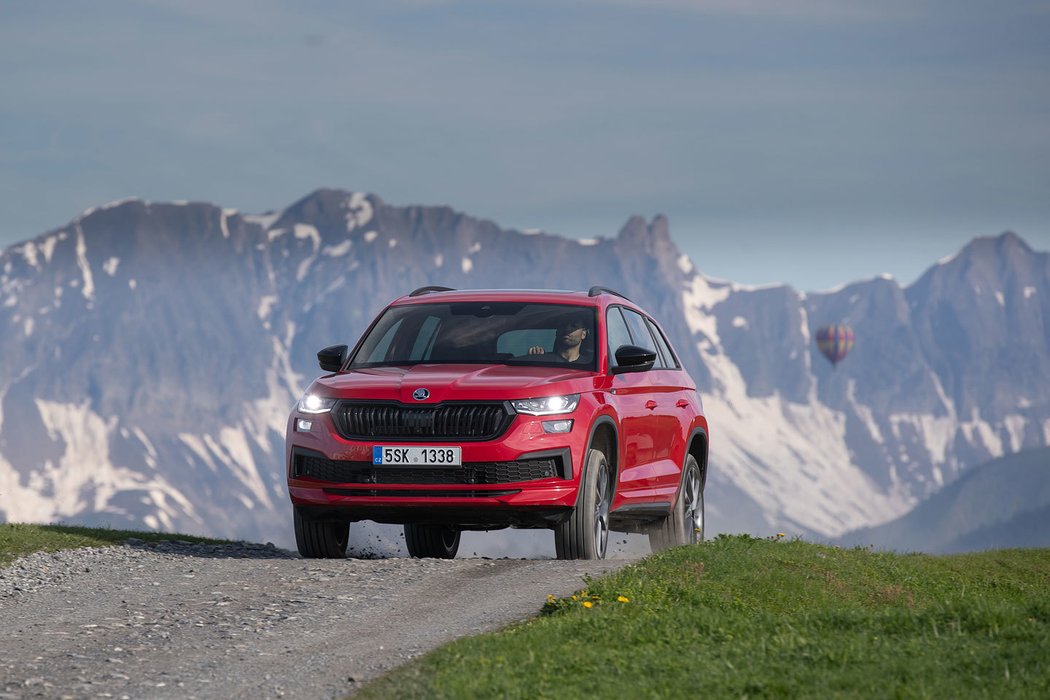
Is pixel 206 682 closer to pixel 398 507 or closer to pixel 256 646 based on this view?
pixel 256 646

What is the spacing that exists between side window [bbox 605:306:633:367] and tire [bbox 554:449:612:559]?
1.09 m

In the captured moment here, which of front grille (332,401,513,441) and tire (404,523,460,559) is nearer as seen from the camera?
front grille (332,401,513,441)

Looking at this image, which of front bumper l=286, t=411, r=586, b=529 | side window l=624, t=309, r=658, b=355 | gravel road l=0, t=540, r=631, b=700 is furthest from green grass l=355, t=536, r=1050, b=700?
side window l=624, t=309, r=658, b=355

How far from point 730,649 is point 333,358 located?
250 inches

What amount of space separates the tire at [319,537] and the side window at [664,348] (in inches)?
161

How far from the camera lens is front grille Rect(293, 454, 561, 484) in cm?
1288

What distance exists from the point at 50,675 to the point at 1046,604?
20.8 feet

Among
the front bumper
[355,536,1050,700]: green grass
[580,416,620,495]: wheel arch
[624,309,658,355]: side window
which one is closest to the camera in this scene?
[355,536,1050,700]: green grass

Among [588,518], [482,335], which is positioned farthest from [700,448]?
[588,518]

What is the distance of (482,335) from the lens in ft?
46.9

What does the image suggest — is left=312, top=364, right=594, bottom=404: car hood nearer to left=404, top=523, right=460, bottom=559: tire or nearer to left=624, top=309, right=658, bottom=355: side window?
left=624, top=309, right=658, bottom=355: side window

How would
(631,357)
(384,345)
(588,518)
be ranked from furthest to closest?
(384,345) < (631,357) < (588,518)

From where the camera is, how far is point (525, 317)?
14.4m

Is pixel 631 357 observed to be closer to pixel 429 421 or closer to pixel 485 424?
pixel 485 424
